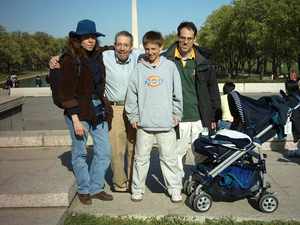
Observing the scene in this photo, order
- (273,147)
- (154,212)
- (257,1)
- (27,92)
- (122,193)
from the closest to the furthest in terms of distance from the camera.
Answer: (154,212), (122,193), (273,147), (27,92), (257,1)

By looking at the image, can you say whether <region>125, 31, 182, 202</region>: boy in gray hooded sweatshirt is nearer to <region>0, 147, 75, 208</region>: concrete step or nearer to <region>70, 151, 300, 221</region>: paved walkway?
<region>70, 151, 300, 221</region>: paved walkway

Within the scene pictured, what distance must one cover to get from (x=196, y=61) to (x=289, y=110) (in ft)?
3.95

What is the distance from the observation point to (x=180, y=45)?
4824 mm

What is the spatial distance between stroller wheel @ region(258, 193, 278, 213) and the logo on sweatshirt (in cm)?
167

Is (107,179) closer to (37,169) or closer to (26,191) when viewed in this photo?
(37,169)

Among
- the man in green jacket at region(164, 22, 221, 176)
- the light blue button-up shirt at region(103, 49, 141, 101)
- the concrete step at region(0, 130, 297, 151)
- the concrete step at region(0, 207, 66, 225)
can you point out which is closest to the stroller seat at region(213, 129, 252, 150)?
the man in green jacket at region(164, 22, 221, 176)

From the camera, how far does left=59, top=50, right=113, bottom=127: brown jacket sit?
4.49 metres

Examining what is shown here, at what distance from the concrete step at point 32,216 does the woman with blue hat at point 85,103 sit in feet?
1.47

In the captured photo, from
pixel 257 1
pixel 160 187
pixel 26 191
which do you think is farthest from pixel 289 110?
pixel 257 1

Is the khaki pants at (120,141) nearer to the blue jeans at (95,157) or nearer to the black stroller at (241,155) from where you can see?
the blue jeans at (95,157)

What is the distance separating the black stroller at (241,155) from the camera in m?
4.69

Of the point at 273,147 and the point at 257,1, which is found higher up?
the point at 257,1

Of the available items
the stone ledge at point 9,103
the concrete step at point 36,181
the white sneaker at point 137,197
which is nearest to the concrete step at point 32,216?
the concrete step at point 36,181

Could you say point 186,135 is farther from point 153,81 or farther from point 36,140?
point 36,140
